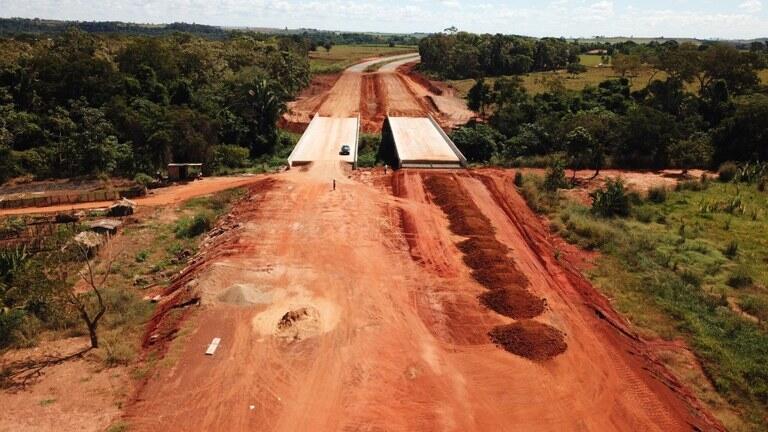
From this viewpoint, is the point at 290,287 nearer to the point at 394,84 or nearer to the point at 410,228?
the point at 410,228

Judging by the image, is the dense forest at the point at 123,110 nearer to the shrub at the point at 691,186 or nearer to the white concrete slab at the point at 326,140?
the white concrete slab at the point at 326,140

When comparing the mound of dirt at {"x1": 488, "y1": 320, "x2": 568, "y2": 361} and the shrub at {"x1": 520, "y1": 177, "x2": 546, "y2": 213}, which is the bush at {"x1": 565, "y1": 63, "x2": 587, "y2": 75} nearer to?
the shrub at {"x1": 520, "y1": 177, "x2": 546, "y2": 213}

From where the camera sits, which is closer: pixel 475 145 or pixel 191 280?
pixel 191 280

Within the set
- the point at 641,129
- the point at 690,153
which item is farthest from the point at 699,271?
the point at 690,153

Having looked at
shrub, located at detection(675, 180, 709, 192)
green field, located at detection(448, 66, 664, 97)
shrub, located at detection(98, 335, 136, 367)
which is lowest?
shrub, located at detection(98, 335, 136, 367)

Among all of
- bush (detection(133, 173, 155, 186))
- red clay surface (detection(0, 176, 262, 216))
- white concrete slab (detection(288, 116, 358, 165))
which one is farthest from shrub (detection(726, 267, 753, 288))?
bush (detection(133, 173, 155, 186))

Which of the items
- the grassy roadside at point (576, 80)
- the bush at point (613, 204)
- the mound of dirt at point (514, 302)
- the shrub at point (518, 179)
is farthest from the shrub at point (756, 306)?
the grassy roadside at point (576, 80)

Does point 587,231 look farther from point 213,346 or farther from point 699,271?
point 213,346
